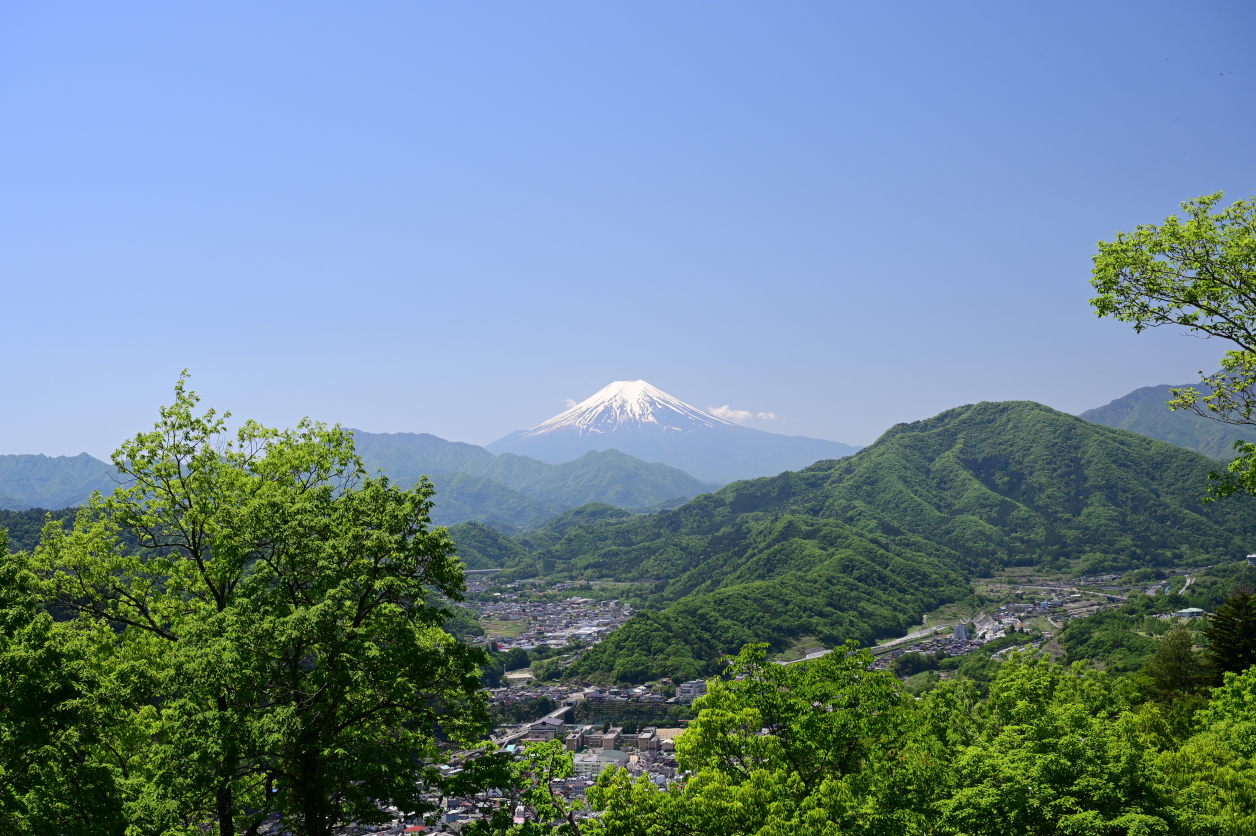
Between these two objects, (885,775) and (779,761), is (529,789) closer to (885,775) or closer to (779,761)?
(779,761)

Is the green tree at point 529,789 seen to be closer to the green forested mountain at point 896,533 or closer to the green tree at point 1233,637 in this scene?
the green tree at point 1233,637

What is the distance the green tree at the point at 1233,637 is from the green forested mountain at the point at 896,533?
50.4 meters

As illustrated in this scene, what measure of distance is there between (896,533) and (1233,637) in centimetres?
11518

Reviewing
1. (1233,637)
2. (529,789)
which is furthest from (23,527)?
(1233,637)

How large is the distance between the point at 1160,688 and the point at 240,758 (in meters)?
35.3

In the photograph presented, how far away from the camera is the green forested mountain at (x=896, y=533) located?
284ft

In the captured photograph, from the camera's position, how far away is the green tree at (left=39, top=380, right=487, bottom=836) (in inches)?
316

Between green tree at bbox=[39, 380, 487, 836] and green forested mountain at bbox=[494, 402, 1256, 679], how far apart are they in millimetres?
64773

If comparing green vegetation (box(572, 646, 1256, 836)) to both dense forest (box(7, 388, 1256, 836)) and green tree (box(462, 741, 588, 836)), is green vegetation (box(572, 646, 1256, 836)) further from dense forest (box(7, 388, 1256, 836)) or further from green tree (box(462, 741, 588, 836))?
green tree (box(462, 741, 588, 836))

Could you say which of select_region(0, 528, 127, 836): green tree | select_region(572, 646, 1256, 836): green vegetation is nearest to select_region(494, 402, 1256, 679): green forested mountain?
select_region(572, 646, 1256, 836): green vegetation

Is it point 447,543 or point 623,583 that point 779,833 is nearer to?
point 447,543

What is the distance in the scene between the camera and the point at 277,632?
26.4ft

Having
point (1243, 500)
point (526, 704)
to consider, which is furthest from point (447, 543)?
point (1243, 500)

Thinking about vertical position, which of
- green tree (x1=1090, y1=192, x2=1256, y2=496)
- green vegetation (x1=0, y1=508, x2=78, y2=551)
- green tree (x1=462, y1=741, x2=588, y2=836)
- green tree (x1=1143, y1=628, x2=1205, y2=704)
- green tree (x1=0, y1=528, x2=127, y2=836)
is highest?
green tree (x1=1090, y1=192, x2=1256, y2=496)
